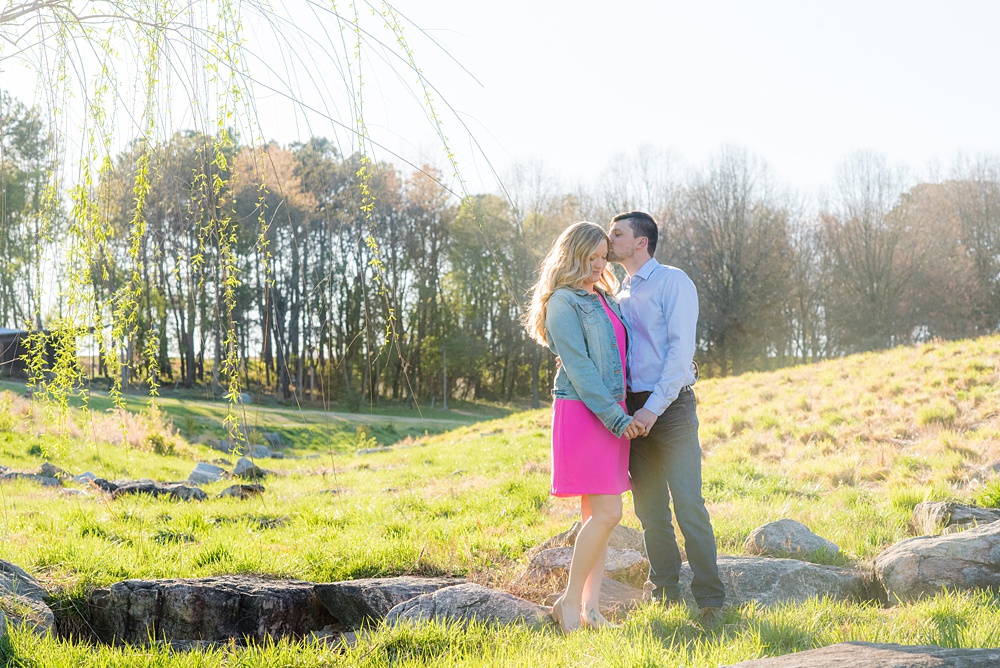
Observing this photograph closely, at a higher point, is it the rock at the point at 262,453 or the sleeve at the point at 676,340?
the sleeve at the point at 676,340

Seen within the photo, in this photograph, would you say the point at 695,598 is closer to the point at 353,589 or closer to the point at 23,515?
the point at 353,589

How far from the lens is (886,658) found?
252cm

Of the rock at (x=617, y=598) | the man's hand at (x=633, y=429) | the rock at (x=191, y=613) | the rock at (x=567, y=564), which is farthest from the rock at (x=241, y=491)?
the man's hand at (x=633, y=429)

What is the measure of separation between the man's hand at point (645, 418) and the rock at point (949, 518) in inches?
119

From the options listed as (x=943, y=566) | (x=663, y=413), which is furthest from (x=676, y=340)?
(x=943, y=566)

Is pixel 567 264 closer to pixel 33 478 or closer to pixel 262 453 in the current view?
pixel 33 478

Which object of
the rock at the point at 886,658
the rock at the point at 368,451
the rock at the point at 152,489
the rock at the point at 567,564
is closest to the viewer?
the rock at the point at 886,658

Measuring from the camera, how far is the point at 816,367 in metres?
17.7

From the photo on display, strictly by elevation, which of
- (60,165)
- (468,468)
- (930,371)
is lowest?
(468,468)

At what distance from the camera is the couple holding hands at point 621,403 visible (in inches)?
159

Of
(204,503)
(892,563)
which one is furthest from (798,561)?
(204,503)

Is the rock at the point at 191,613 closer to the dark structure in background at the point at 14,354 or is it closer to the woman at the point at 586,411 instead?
the dark structure in background at the point at 14,354

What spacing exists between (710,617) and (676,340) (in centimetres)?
150

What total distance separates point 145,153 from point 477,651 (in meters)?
2.69
